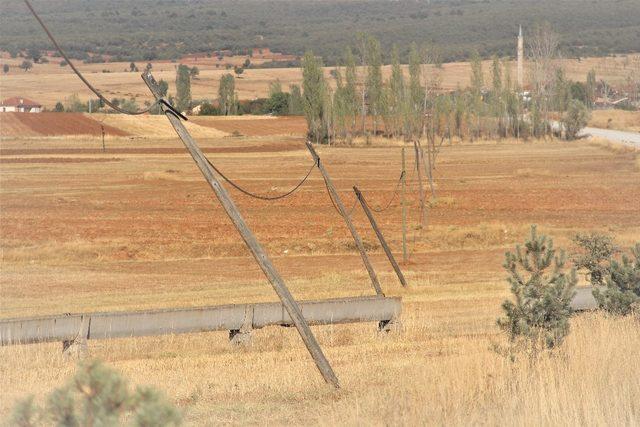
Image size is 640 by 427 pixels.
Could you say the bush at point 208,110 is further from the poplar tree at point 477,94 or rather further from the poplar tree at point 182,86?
the poplar tree at point 477,94

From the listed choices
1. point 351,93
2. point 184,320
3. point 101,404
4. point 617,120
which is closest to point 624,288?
point 184,320

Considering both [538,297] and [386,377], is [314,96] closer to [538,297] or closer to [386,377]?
[538,297]

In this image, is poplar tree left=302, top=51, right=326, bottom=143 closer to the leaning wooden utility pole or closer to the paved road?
the paved road

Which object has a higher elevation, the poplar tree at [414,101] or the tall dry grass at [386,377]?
the tall dry grass at [386,377]

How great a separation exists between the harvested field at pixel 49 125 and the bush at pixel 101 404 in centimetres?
9461

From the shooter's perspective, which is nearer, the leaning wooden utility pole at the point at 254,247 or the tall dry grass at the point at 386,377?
the tall dry grass at the point at 386,377

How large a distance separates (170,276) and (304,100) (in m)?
73.2

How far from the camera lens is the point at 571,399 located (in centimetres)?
857

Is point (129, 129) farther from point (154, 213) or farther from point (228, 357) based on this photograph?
point (228, 357)

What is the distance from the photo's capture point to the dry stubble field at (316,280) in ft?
31.0

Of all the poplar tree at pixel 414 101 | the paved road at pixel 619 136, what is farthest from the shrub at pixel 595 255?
the poplar tree at pixel 414 101

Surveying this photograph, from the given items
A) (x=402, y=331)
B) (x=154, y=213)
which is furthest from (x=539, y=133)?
(x=402, y=331)

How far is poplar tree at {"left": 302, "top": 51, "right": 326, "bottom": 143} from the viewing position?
319 feet

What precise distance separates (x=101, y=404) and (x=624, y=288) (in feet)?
32.1
